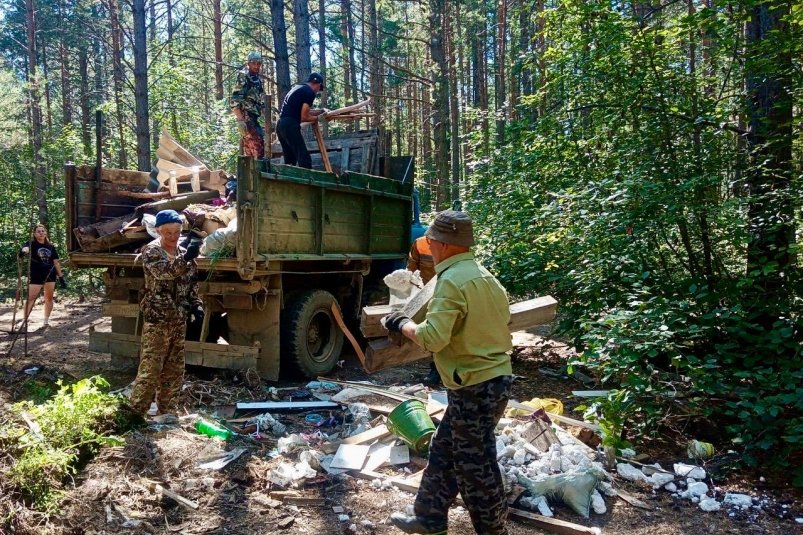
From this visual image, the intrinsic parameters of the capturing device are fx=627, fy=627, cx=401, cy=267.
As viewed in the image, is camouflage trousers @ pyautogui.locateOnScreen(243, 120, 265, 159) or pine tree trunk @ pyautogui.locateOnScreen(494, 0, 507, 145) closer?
camouflage trousers @ pyautogui.locateOnScreen(243, 120, 265, 159)

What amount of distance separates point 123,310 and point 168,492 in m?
3.57

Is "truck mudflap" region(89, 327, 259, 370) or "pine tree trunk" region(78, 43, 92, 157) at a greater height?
"pine tree trunk" region(78, 43, 92, 157)

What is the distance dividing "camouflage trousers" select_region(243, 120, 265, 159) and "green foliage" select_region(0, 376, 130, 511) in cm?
469

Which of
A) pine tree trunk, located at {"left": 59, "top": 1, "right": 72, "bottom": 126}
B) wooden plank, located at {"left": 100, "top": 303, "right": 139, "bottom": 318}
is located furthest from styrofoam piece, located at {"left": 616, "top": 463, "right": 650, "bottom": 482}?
pine tree trunk, located at {"left": 59, "top": 1, "right": 72, "bottom": 126}

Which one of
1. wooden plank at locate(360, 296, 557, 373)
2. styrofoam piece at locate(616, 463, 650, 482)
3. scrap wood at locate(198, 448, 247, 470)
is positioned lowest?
styrofoam piece at locate(616, 463, 650, 482)

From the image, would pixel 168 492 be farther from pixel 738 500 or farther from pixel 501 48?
pixel 501 48

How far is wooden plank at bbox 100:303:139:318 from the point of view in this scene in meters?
6.65

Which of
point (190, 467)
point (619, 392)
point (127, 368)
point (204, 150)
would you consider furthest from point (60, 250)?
point (619, 392)

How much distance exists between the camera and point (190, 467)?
13.4ft

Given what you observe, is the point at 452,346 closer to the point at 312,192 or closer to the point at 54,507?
the point at 54,507

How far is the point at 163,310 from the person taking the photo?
4.87m

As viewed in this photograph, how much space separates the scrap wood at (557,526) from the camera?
3461 mm

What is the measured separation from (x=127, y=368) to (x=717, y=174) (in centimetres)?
640

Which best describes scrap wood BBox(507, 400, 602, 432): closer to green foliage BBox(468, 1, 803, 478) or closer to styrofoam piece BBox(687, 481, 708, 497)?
green foliage BBox(468, 1, 803, 478)
